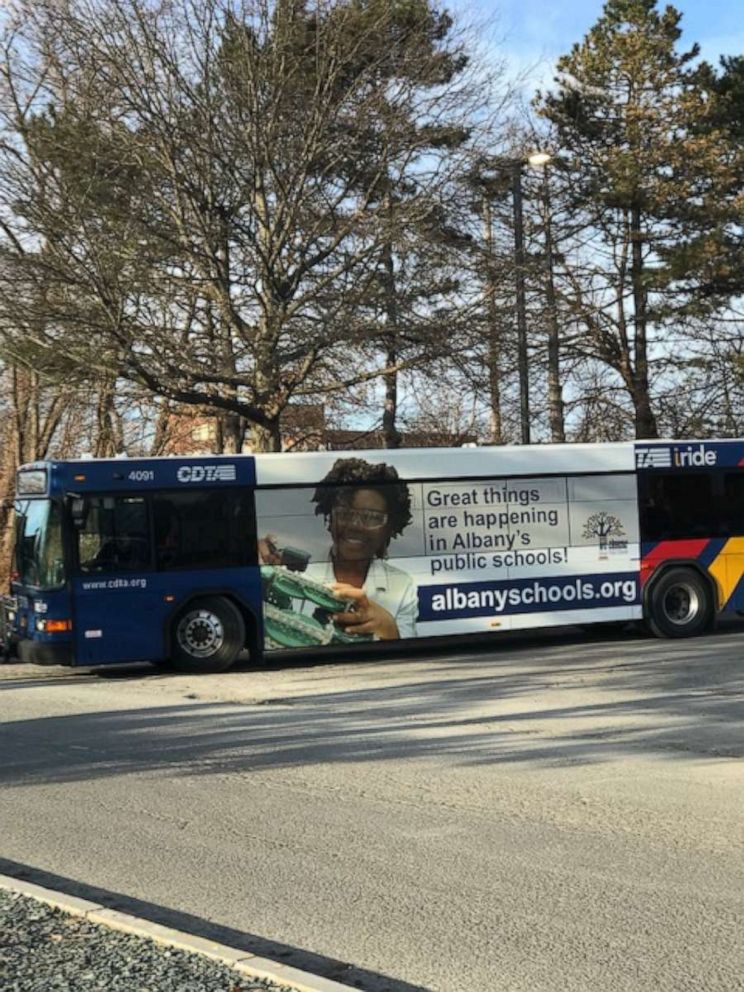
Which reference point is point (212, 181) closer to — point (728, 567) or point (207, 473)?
point (207, 473)

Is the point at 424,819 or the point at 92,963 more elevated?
the point at 92,963

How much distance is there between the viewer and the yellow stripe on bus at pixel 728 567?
17953 mm

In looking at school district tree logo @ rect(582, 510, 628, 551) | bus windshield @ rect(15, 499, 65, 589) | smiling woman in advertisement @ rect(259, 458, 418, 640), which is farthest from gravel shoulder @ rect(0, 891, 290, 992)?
school district tree logo @ rect(582, 510, 628, 551)

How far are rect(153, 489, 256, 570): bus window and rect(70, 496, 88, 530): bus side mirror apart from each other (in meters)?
0.92

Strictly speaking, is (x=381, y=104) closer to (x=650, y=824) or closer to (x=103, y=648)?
(x=103, y=648)

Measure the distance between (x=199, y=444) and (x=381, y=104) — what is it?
14075 millimetres

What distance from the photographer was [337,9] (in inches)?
803

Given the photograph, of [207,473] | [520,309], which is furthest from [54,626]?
[520,309]

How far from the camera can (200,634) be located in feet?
50.3

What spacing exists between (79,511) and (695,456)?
955cm

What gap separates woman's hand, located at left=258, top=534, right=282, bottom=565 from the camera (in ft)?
51.4

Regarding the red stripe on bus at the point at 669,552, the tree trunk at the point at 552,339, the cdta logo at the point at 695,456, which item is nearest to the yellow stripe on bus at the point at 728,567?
the red stripe on bus at the point at 669,552

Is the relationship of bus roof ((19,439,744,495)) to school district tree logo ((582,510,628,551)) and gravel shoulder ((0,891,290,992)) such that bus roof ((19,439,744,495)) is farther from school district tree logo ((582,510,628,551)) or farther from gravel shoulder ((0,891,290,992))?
gravel shoulder ((0,891,290,992))

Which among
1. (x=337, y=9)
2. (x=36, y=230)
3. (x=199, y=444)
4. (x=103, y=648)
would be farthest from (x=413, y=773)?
(x=199, y=444)
